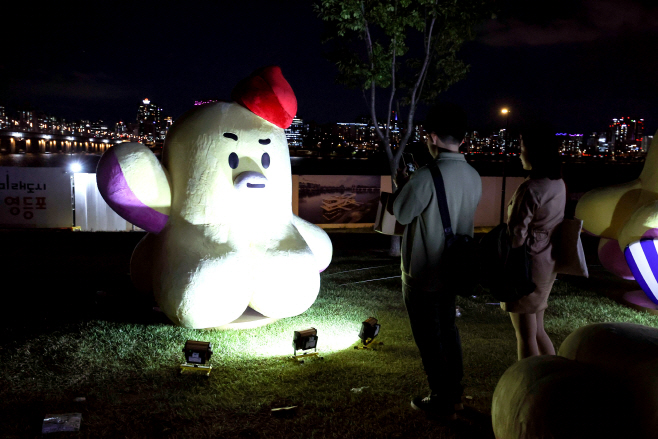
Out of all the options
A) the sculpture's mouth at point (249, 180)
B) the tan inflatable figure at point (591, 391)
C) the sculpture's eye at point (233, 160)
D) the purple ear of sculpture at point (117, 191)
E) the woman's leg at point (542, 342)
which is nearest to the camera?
the tan inflatable figure at point (591, 391)

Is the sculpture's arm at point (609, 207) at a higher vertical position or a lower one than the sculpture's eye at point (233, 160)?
lower

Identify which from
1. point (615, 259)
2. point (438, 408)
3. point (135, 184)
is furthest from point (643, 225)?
point (135, 184)

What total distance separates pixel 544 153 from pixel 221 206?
2.83m

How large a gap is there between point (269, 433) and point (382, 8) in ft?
24.0

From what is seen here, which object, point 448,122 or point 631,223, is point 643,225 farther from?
point 448,122

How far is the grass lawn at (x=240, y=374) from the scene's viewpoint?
9.89 ft

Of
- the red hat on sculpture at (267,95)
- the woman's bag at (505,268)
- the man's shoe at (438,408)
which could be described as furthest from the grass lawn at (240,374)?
the red hat on sculpture at (267,95)

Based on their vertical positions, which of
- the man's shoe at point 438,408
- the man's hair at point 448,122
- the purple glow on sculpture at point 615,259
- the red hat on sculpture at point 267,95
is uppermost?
the red hat on sculpture at point 267,95

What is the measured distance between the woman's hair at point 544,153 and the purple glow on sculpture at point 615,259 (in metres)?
3.73

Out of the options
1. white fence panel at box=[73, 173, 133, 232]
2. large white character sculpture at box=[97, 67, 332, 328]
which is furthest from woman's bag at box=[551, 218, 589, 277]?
white fence panel at box=[73, 173, 133, 232]

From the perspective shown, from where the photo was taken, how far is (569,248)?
10.2 feet

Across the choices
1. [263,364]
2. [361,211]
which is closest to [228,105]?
[263,364]

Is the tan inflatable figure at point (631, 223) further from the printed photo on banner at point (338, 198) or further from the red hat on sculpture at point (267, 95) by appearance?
the printed photo on banner at point (338, 198)

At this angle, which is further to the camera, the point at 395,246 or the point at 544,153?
the point at 395,246
